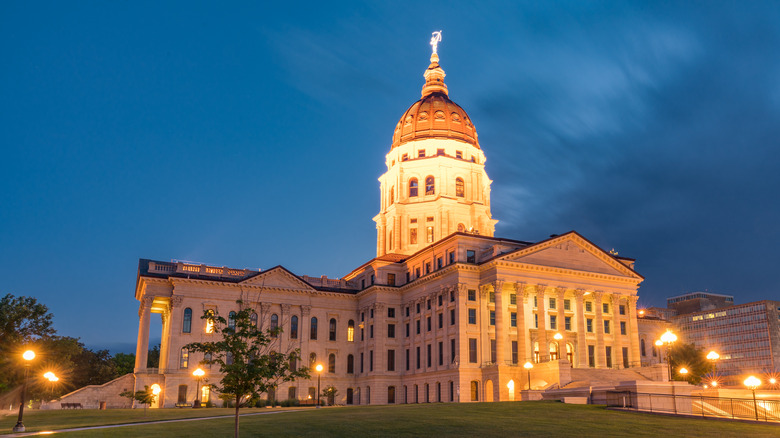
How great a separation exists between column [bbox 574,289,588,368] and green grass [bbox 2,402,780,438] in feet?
114

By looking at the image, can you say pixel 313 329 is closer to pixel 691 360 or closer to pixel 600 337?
pixel 600 337

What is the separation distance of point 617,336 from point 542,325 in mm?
10045

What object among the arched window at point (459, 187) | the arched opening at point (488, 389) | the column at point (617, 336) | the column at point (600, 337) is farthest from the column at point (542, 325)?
the arched window at point (459, 187)

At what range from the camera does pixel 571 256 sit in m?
75.2

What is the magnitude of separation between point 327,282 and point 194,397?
2303 cm

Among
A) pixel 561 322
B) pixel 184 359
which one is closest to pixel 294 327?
pixel 184 359

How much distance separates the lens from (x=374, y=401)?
8144 cm

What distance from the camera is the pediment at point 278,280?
83.4 meters

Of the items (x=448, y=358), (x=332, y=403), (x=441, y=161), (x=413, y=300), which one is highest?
(x=441, y=161)

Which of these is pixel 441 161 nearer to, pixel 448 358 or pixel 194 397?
pixel 448 358

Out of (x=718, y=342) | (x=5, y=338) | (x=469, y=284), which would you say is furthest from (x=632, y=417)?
(x=718, y=342)

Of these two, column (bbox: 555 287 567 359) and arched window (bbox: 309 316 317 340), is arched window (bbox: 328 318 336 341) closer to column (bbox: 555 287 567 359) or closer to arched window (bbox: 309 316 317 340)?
arched window (bbox: 309 316 317 340)

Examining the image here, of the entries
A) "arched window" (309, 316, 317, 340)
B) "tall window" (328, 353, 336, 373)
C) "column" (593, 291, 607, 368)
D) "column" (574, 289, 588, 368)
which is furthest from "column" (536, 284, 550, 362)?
"arched window" (309, 316, 317, 340)

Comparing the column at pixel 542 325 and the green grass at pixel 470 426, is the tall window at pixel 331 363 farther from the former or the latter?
the green grass at pixel 470 426
